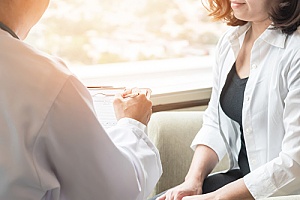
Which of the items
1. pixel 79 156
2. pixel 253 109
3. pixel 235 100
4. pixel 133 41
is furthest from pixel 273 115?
pixel 133 41

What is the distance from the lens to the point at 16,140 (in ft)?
3.09

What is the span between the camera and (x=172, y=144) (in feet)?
6.07

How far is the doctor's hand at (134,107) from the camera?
1.24 meters

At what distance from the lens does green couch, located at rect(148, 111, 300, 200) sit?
185 cm

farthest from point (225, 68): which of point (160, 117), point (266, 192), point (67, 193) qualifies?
point (67, 193)

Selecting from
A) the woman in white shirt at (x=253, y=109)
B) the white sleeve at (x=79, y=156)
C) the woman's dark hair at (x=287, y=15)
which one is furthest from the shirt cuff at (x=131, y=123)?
the woman's dark hair at (x=287, y=15)

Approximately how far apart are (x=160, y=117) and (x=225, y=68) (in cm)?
30

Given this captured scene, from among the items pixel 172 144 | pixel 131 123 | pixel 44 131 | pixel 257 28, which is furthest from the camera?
pixel 172 144

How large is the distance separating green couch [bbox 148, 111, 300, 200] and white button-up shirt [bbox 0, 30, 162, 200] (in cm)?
81

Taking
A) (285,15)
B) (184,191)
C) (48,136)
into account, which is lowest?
(184,191)

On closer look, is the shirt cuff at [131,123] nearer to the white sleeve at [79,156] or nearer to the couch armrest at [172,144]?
the white sleeve at [79,156]

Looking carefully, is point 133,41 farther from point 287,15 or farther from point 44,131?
point 44,131

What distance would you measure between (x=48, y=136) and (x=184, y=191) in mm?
781

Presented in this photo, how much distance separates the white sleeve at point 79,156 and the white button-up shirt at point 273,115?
0.51m
